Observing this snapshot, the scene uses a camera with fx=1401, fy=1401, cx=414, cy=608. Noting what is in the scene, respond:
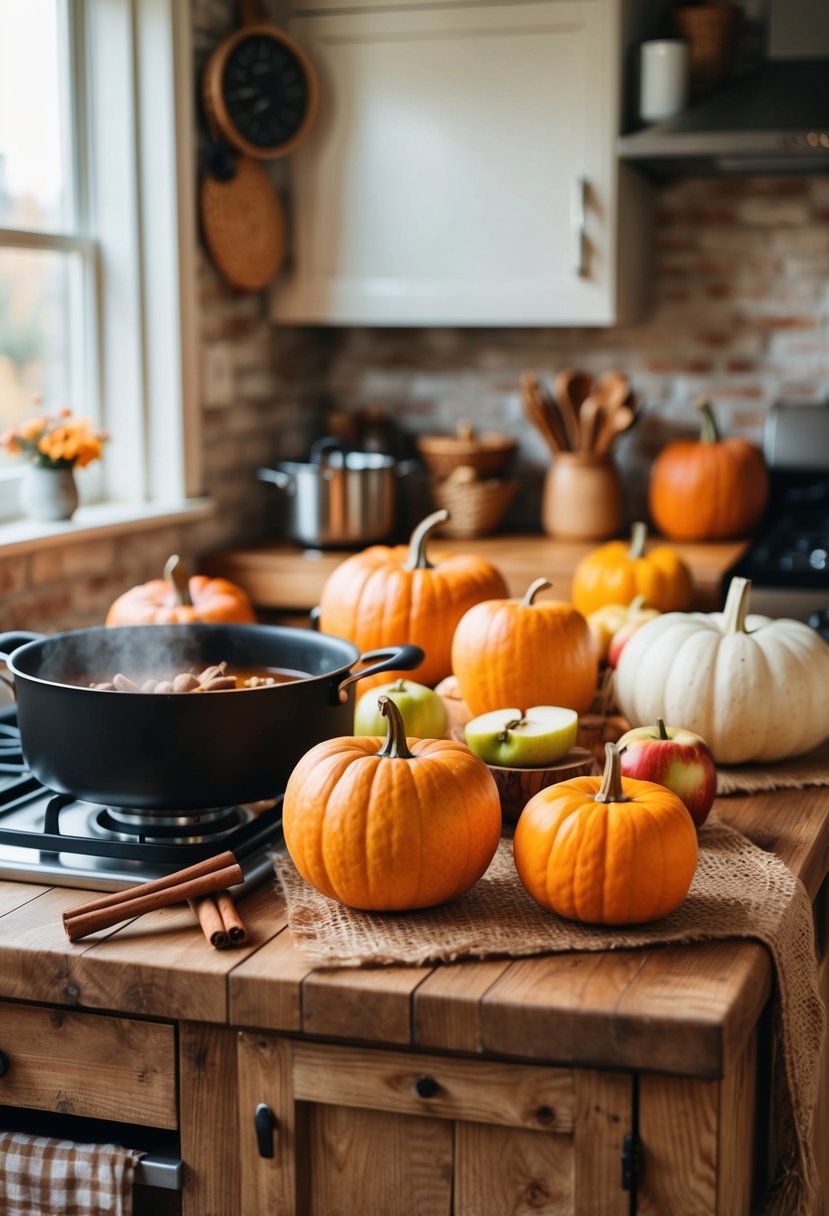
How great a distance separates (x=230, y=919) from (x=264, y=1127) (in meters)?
0.19

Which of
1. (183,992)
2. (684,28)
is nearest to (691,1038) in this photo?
(183,992)

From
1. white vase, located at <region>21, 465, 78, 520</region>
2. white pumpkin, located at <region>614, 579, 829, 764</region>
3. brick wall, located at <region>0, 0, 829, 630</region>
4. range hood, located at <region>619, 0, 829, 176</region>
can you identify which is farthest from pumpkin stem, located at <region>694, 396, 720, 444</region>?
white pumpkin, located at <region>614, 579, 829, 764</region>

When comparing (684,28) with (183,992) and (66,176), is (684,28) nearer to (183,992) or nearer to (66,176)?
(66,176)

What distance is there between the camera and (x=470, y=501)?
→ 3488 mm

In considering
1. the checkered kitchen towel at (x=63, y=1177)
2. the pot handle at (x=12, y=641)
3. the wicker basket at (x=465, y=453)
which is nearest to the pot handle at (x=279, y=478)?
the wicker basket at (x=465, y=453)

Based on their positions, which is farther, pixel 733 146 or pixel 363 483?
pixel 363 483

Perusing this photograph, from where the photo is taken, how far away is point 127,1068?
51.2 inches

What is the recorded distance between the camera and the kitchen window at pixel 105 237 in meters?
2.86

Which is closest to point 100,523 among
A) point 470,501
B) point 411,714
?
point 470,501

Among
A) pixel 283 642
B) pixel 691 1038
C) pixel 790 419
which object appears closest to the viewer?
pixel 691 1038

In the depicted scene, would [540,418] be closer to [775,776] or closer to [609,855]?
[775,776]

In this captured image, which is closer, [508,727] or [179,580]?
[508,727]

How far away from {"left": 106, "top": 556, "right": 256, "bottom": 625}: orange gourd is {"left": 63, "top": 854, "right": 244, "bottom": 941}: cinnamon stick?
0.74 meters

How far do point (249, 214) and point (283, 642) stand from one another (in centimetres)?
189
